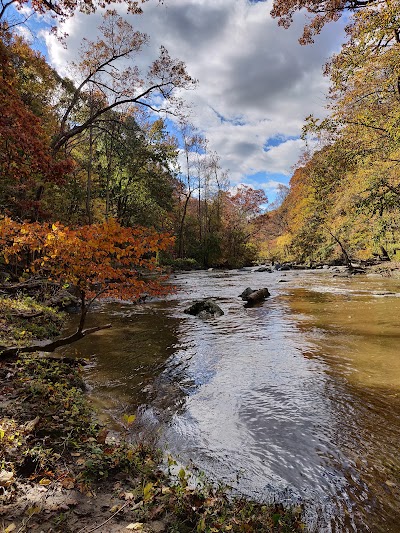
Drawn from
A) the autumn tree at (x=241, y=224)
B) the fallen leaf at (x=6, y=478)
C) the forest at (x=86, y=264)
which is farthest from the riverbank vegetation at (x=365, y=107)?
the autumn tree at (x=241, y=224)

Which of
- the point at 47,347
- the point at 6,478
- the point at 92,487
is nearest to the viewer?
the point at 6,478

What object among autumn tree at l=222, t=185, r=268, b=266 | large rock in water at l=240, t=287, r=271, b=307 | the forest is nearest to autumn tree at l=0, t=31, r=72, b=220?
the forest

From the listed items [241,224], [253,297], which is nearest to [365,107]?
[253,297]

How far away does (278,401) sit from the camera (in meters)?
4.91

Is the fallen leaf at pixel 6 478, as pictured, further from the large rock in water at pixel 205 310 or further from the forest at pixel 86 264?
the large rock in water at pixel 205 310

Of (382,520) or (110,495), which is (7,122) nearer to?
(110,495)

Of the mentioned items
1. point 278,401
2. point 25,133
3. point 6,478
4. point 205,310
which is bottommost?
point 278,401

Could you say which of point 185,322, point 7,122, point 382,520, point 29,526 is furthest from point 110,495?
point 185,322

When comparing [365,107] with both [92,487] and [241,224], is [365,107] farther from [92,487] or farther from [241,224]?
[241,224]

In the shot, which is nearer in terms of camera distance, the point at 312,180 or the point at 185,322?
the point at 185,322

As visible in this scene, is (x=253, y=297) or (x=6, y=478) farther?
(x=253, y=297)

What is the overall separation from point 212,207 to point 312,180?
33214 mm

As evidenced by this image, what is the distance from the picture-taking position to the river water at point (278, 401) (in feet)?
9.99

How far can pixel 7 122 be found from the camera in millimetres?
6711
